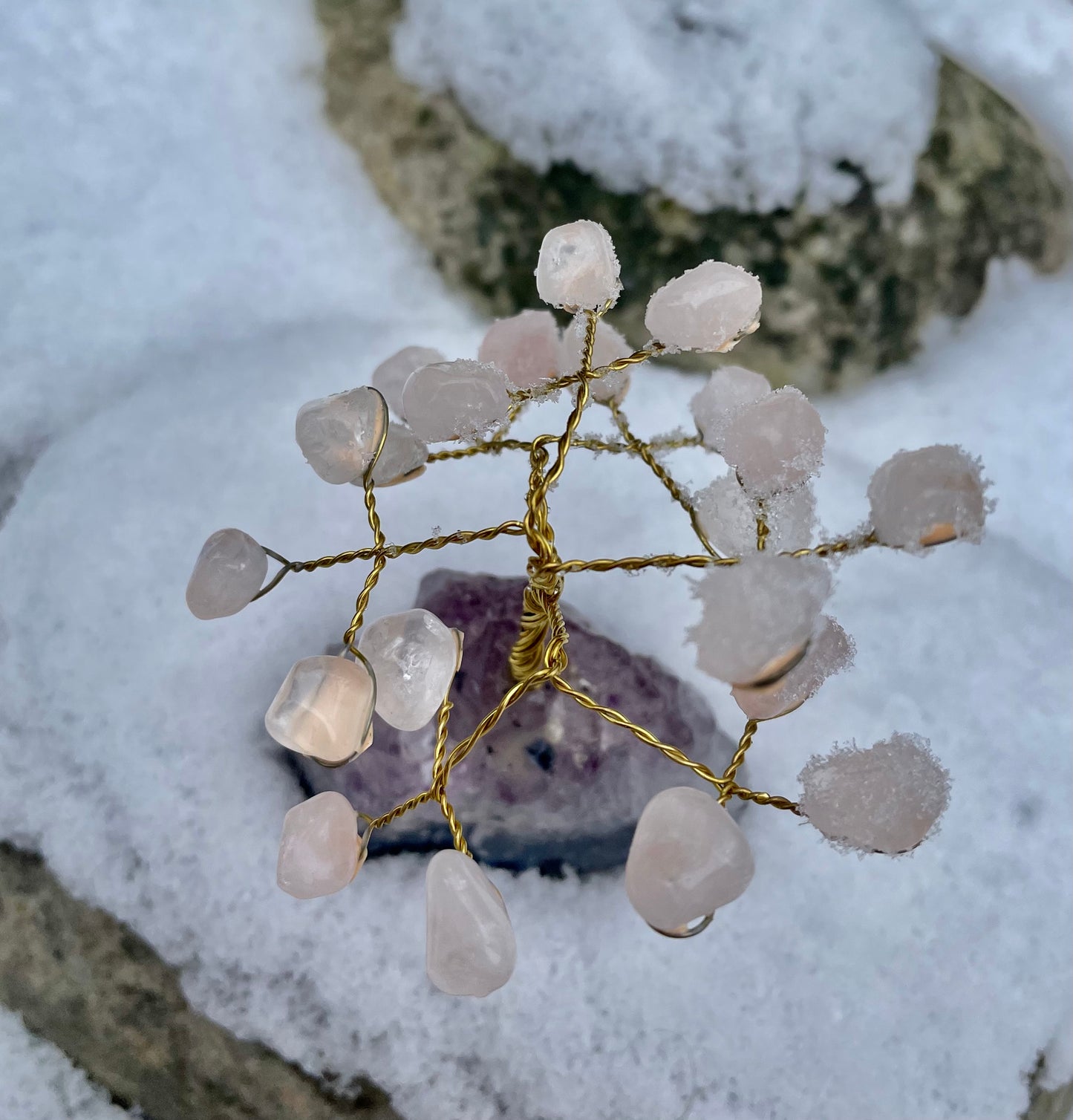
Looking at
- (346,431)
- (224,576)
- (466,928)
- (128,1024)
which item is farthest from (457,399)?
(128,1024)

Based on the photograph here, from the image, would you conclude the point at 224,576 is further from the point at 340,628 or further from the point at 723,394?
the point at 723,394

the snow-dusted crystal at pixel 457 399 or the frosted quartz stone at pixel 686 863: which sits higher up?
the snow-dusted crystal at pixel 457 399

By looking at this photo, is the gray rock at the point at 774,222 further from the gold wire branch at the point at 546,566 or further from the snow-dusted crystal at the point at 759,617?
the snow-dusted crystal at the point at 759,617

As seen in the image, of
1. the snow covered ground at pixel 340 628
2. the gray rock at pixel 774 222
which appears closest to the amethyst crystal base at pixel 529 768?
the snow covered ground at pixel 340 628

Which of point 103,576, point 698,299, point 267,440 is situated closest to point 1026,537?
point 698,299

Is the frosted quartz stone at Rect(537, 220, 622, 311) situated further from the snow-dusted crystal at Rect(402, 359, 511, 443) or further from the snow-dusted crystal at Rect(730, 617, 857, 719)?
the snow-dusted crystal at Rect(730, 617, 857, 719)

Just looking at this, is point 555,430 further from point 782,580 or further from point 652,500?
point 782,580
